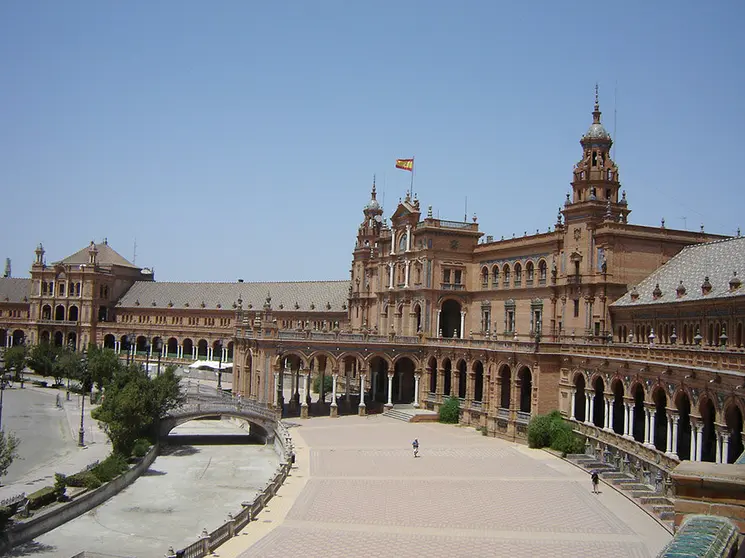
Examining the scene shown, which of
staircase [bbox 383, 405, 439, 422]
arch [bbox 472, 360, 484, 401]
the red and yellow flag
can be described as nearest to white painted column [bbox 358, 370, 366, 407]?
staircase [bbox 383, 405, 439, 422]

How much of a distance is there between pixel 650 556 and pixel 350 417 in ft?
147

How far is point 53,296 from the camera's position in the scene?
130 m

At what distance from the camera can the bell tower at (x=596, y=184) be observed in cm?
6400

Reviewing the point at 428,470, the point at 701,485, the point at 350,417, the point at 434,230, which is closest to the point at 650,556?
the point at 428,470

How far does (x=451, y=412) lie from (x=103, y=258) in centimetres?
8567

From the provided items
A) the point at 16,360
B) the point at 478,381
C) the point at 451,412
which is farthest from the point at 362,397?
the point at 16,360

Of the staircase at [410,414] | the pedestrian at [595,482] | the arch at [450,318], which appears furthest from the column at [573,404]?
the arch at [450,318]

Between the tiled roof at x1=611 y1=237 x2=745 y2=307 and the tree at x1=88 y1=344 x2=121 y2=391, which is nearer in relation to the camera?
the tiled roof at x1=611 y1=237 x2=745 y2=307

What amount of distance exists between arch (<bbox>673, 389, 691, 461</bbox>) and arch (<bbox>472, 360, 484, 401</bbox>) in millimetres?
24151

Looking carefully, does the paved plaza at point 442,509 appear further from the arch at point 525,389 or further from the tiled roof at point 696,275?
the tiled roof at point 696,275

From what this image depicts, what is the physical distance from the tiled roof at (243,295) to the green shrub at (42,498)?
69241 mm

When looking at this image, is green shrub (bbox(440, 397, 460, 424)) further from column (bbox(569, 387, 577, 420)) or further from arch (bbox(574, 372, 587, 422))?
column (bbox(569, 387, 577, 420))

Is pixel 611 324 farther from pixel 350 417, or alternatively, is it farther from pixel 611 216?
pixel 350 417

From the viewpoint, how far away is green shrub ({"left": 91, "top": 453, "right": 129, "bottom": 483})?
48.3 m
